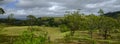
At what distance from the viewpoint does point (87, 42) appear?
101000mm

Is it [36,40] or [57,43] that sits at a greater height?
[36,40]

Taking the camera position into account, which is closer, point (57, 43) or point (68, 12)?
point (57, 43)

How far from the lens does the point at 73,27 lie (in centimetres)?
12125

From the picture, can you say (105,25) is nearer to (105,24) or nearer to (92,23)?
(105,24)

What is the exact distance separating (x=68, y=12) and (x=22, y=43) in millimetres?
88143

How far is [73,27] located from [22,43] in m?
86.1

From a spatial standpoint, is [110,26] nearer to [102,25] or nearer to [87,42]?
[102,25]

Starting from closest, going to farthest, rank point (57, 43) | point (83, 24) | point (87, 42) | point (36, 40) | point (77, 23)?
point (36, 40)
point (57, 43)
point (87, 42)
point (77, 23)
point (83, 24)

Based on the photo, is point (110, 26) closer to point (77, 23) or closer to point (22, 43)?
point (77, 23)

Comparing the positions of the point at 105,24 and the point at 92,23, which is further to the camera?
the point at 92,23

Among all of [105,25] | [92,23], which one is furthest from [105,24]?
[92,23]

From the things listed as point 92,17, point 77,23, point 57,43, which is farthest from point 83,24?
point 57,43

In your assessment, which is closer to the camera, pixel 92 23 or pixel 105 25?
pixel 105 25

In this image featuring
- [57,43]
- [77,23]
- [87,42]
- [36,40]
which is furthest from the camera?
[77,23]
